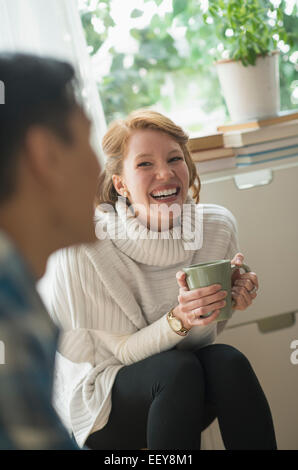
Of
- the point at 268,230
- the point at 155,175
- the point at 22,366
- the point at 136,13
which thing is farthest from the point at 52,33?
the point at 22,366

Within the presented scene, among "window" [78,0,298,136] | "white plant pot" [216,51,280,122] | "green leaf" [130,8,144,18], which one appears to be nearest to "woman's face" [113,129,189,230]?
"white plant pot" [216,51,280,122]

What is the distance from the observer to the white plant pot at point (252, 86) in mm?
1518

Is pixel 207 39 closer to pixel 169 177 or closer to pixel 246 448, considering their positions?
pixel 169 177

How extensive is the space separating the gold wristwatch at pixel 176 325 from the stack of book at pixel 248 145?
47cm

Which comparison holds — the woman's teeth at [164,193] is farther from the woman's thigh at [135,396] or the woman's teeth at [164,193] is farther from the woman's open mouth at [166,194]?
the woman's thigh at [135,396]

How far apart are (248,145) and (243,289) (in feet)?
1.56

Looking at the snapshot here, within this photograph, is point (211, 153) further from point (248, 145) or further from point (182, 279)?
A: point (182, 279)

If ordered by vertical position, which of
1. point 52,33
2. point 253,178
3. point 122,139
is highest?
point 52,33

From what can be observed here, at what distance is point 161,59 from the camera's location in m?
1.79

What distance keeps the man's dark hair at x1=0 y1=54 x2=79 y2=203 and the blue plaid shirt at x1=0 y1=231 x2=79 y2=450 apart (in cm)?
6

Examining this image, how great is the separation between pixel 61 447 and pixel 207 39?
145cm

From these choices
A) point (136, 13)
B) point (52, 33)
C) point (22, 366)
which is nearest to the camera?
point (22, 366)

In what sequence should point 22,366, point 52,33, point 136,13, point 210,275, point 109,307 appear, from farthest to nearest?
point 136,13
point 52,33
point 109,307
point 210,275
point 22,366

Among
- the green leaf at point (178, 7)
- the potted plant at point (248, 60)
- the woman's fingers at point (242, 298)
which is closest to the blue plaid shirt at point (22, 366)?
the woman's fingers at point (242, 298)
